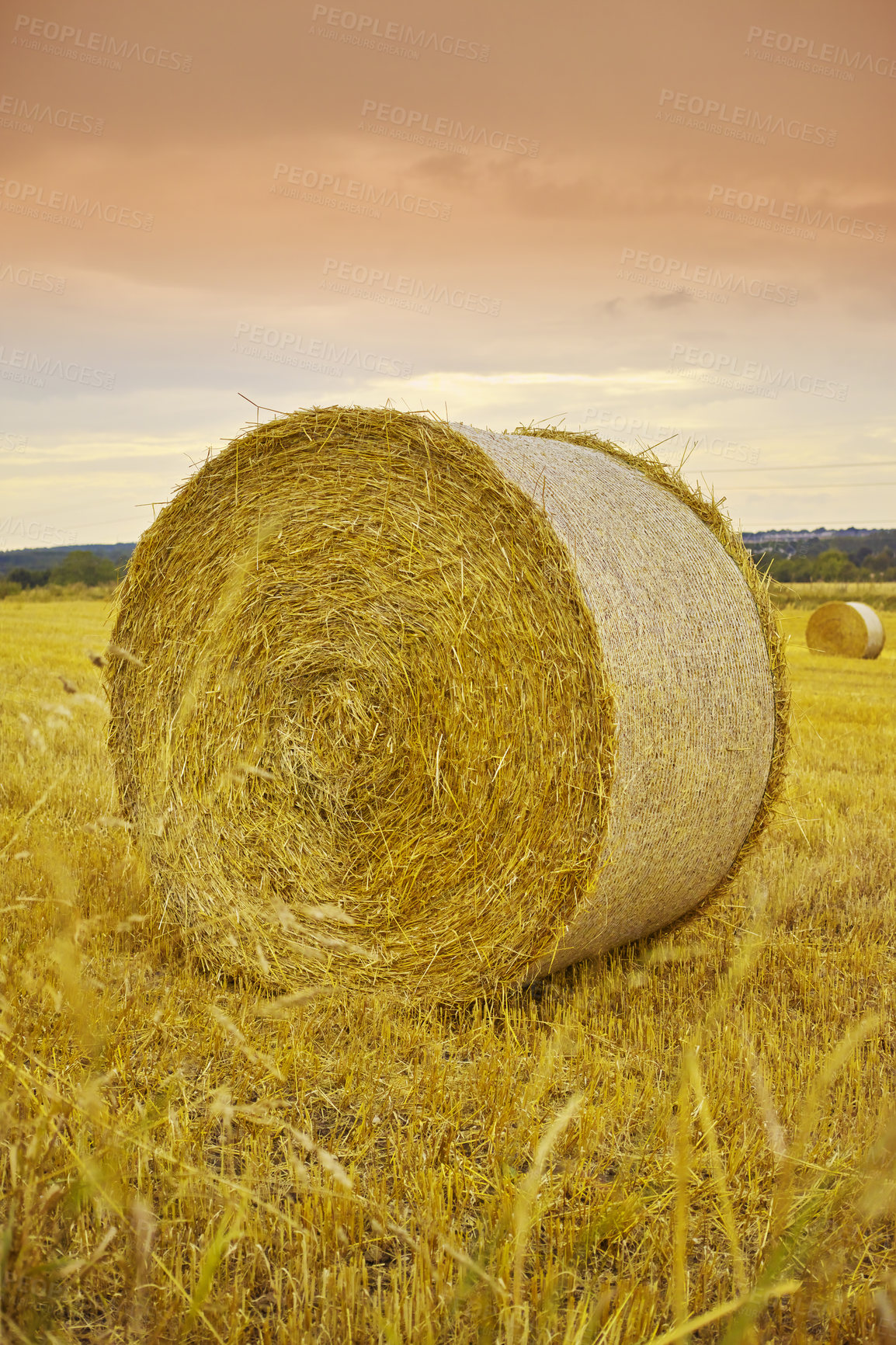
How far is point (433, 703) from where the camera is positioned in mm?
4312

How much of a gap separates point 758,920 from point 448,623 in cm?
247

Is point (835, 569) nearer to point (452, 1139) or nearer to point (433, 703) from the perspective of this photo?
point (433, 703)

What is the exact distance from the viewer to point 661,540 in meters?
4.63

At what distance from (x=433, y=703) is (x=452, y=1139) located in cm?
172

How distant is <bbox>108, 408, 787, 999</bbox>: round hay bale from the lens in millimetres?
4035

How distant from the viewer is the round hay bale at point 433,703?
13.2 ft

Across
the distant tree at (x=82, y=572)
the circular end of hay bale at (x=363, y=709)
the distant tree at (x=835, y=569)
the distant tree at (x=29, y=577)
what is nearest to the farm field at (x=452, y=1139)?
the circular end of hay bale at (x=363, y=709)

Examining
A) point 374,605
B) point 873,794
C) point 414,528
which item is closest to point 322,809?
point 374,605

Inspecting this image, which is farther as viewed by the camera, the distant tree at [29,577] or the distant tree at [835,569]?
the distant tree at [835,569]

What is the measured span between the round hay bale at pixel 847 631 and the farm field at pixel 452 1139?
51.7 feet

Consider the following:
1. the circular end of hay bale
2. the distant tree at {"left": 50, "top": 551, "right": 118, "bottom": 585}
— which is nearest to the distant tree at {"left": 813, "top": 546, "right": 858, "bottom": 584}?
the distant tree at {"left": 50, "top": 551, "right": 118, "bottom": 585}

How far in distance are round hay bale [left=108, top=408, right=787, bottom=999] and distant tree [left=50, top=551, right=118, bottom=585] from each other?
108ft

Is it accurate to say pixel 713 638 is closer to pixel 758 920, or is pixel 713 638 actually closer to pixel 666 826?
pixel 666 826

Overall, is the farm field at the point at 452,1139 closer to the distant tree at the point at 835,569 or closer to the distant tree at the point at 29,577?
the distant tree at the point at 29,577
